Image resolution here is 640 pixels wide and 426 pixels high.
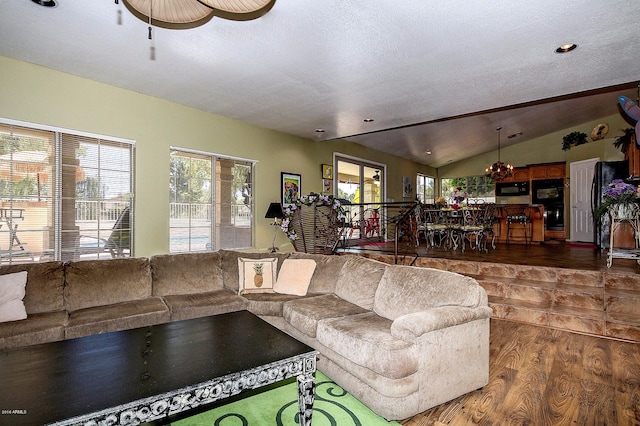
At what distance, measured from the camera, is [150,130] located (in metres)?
4.21

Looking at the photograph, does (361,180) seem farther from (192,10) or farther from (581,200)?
(192,10)

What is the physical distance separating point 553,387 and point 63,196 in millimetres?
5025

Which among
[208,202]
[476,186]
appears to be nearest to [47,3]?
[208,202]

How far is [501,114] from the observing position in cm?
686

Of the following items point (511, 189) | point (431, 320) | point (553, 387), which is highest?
point (511, 189)

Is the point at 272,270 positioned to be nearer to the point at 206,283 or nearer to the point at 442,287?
the point at 206,283

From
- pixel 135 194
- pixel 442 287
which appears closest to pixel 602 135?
pixel 442 287

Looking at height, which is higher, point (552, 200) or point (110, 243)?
point (552, 200)

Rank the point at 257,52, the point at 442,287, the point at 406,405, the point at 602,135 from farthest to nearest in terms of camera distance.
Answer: the point at 602,135, the point at 257,52, the point at 442,287, the point at 406,405

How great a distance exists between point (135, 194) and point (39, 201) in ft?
3.07

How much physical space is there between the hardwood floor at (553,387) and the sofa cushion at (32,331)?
8.84 ft

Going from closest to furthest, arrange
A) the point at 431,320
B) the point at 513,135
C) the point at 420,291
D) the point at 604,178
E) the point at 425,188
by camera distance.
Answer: the point at 431,320
the point at 420,291
the point at 604,178
the point at 513,135
the point at 425,188

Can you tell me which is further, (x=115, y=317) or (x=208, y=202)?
(x=208, y=202)

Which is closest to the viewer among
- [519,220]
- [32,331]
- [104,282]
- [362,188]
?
[32,331]
